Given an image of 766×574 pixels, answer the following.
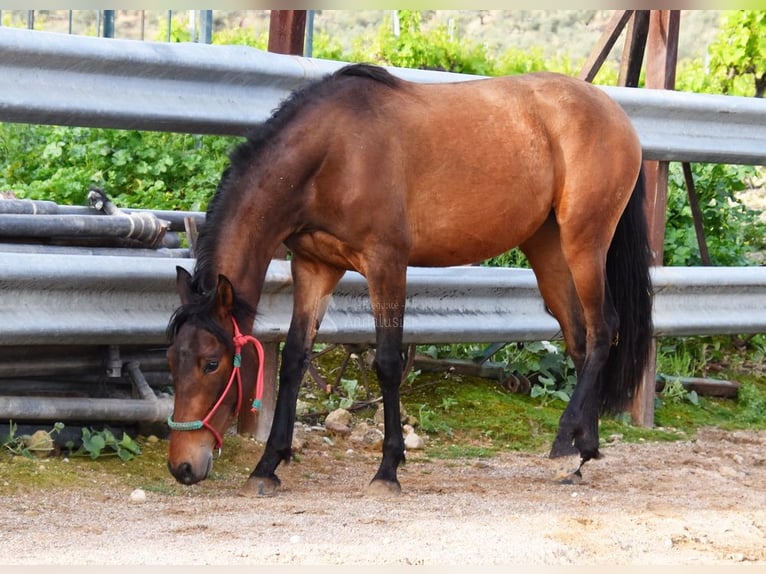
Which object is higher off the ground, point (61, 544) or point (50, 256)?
point (50, 256)

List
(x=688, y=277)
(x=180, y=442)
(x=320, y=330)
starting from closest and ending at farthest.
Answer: (x=180, y=442) → (x=320, y=330) → (x=688, y=277)

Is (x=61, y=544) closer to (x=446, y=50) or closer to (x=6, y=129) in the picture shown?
(x=6, y=129)

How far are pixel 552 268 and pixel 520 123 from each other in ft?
2.79

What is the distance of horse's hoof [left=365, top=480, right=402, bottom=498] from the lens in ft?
15.2

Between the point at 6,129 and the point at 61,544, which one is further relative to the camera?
the point at 6,129

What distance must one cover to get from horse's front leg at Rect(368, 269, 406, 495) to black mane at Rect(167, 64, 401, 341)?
1.91ft

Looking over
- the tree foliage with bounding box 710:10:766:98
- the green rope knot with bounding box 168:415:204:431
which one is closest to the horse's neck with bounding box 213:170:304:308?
the green rope knot with bounding box 168:415:204:431

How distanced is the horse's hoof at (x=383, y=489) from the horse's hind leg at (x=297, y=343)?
40 cm

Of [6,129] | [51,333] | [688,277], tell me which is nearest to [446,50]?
[6,129]

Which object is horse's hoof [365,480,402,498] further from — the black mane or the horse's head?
the black mane

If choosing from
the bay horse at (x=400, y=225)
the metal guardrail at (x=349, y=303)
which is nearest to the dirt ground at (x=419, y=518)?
the bay horse at (x=400, y=225)

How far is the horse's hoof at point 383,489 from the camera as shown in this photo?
15.2ft

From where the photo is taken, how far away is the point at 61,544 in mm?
3480

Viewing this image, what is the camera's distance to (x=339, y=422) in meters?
5.96
